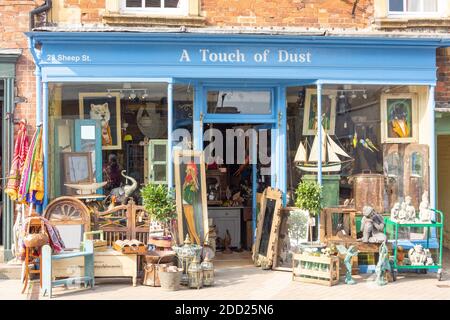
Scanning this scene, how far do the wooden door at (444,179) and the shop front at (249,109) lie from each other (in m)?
2.27

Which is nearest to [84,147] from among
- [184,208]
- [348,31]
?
[184,208]

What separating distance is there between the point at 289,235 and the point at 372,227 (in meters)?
1.39

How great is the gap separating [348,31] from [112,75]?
4.21 meters

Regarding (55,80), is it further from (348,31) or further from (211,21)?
(348,31)

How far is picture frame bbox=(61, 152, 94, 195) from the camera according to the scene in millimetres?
10125

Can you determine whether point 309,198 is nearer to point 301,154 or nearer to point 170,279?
point 301,154

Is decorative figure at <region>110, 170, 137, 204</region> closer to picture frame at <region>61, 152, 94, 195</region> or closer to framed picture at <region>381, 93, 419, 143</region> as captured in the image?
picture frame at <region>61, 152, 94, 195</region>

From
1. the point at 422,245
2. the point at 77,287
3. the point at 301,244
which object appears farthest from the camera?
the point at 422,245

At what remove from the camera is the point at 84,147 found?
10.3m

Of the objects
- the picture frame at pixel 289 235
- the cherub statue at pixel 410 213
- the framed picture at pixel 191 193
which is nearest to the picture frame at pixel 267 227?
the picture frame at pixel 289 235

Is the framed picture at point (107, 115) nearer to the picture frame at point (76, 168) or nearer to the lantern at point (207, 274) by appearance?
the picture frame at point (76, 168)

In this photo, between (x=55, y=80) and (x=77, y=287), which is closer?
(x=77, y=287)

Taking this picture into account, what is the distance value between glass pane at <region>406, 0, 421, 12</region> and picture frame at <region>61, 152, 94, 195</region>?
6.33 metres

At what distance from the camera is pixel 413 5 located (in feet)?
36.2
